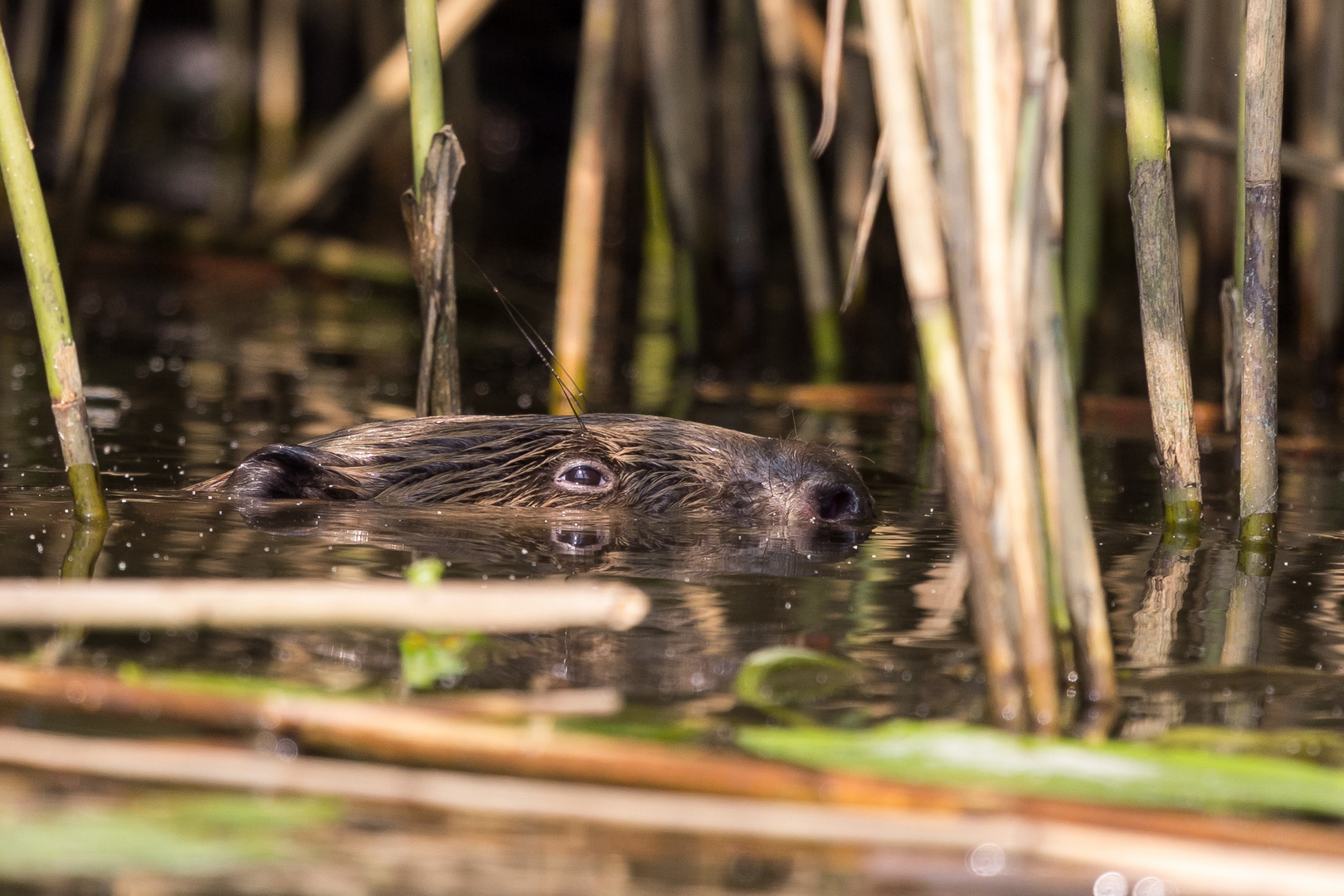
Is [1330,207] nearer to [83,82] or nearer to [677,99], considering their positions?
[677,99]

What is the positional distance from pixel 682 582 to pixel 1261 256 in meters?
1.63

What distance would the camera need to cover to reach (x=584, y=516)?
15.4 feet

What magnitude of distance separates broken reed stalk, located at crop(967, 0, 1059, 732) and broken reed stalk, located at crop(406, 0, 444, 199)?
7.31ft

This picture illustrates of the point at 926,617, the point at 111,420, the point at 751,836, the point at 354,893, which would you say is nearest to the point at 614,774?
the point at 751,836

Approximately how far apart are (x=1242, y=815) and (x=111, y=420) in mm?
4523

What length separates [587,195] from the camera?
19.2 feet

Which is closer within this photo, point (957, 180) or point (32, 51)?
point (957, 180)

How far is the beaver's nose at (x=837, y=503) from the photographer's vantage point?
4660 millimetres

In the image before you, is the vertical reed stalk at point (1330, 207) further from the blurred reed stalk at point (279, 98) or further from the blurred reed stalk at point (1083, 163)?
the blurred reed stalk at point (279, 98)

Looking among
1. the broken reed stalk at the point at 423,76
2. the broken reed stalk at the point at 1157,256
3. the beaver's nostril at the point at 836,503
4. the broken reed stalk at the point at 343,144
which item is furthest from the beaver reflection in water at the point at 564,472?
the broken reed stalk at the point at 343,144

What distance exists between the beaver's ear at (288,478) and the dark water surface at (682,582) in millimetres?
75

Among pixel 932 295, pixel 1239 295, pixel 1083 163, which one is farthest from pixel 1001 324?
pixel 1083 163

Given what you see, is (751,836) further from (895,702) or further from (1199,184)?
(1199,184)

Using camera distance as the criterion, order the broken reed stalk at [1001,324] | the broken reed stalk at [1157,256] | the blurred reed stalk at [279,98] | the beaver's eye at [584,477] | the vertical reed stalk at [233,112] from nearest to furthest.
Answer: the broken reed stalk at [1001,324]
the broken reed stalk at [1157,256]
the beaver's eye at [584,477]
the vertical reed stalk at [233,112]
the blurred reed stalk at [279,98]
